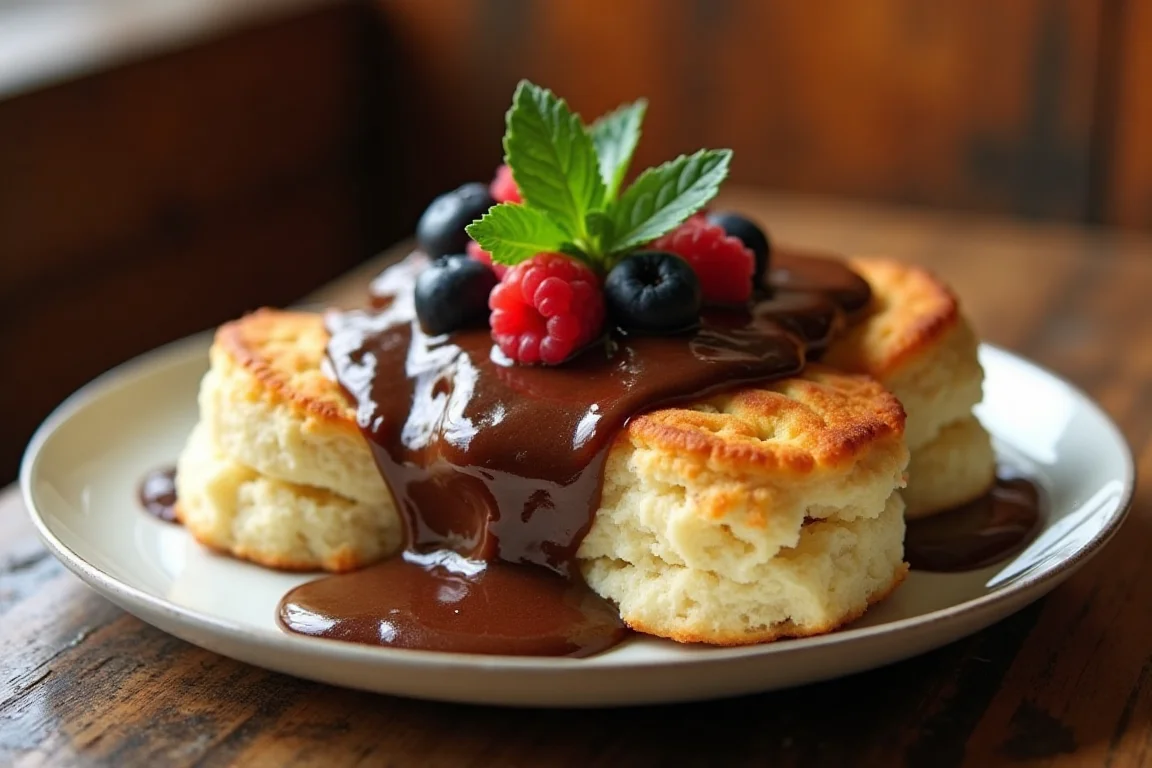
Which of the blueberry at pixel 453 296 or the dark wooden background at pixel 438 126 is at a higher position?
the blueberry at pixel 453 296

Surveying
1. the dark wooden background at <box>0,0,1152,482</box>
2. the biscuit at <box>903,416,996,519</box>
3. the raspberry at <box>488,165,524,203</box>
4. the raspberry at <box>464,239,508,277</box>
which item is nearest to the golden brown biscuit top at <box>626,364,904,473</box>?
the biscuit at <box>903,416,996,519</box>

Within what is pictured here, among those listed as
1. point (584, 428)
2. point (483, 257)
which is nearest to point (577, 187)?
point (483, 257)

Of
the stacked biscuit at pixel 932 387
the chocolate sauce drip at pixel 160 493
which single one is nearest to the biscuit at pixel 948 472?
the stacked biscuit at pixel 932 387

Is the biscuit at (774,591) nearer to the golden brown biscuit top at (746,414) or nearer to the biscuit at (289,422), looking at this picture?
the golden brown biscuit top at (746,414)

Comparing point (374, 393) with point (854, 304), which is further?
point (854, 304)

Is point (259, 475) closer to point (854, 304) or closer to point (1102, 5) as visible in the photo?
point (854, 304)

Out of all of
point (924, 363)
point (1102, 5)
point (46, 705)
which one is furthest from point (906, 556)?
point (1102, 5)
